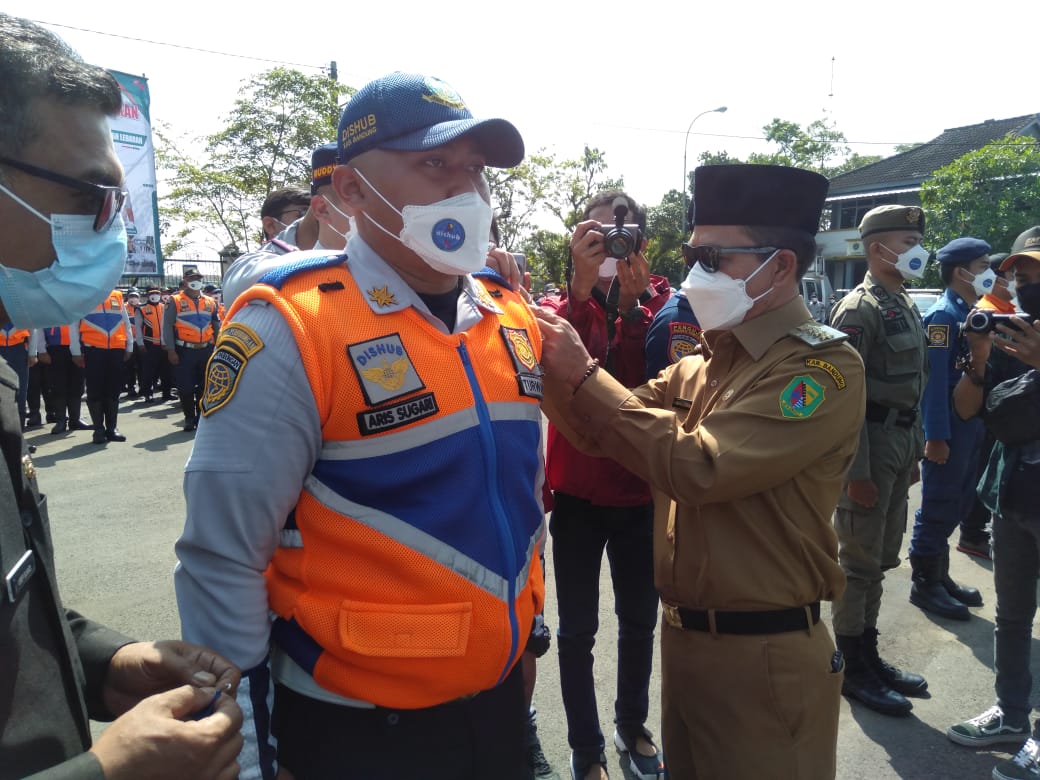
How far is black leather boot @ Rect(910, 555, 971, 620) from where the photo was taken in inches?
173

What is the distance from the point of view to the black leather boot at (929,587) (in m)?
4.41

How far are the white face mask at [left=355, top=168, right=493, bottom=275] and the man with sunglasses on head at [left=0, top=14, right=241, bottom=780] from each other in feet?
1.81

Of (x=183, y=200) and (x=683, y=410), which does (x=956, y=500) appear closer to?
(x=683, y=410)

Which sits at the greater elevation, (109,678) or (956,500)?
(109,678)

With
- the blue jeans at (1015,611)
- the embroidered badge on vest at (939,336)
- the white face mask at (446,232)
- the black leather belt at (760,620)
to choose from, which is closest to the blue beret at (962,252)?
the embroidered badge on vest at (939,336)

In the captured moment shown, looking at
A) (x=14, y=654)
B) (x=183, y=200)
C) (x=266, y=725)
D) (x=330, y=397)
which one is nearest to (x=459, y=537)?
(x=330, y=397)

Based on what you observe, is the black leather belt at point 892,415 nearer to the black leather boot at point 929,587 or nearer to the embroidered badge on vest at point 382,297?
the black leather boot at point 929,587

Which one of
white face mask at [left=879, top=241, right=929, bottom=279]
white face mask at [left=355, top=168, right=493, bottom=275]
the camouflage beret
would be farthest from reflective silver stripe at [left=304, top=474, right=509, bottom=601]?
the camouflage beret

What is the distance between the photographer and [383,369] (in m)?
1.41

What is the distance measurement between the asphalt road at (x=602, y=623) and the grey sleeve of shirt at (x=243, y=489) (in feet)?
4.35

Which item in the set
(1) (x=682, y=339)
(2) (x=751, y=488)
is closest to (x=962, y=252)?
(1) (x=682, y=339)

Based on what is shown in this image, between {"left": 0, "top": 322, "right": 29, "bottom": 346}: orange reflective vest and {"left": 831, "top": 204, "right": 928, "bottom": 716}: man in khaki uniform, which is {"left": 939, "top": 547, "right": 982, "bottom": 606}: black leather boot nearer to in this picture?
{"left": 831, "top": 204, "right": 928, "bottom": 716}: man in khaki uniform

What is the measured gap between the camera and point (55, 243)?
1373 mm

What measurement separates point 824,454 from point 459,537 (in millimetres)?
1134
